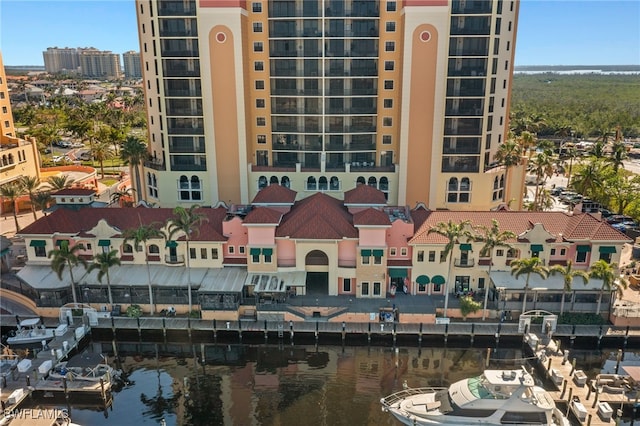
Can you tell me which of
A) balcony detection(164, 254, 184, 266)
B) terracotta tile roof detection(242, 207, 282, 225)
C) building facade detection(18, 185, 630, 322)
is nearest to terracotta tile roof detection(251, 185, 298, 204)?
building facade detection(18, 185, 630, 322)

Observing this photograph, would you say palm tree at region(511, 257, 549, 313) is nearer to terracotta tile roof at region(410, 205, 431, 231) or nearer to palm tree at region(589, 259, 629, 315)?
palm tree at region(589, 259, 629, 315)

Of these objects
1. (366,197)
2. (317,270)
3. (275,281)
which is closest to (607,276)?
(366,197)

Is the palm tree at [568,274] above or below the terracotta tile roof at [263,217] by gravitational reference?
below

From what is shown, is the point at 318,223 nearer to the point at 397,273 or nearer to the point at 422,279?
the point at 397,273

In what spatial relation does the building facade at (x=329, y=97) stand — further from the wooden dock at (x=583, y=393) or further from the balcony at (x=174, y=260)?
the wooden dock at (x=583, y=393)

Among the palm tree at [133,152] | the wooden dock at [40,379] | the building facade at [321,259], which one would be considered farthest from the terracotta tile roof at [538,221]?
the palm tree at [133,152]

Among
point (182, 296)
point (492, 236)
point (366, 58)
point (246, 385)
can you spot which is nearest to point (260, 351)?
point (246, 385)
